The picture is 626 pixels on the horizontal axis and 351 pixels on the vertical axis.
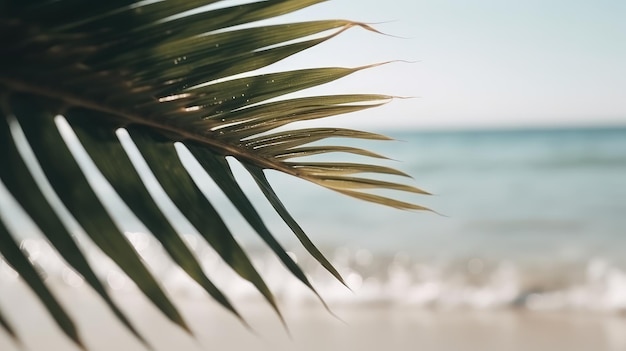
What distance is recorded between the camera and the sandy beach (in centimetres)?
442

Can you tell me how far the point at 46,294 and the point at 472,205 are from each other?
10.9 metres

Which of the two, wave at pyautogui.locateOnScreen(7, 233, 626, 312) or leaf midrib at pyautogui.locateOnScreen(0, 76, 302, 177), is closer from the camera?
leaf midrib at pyautogui.locateOnScreen(0, 76, 302, 177)

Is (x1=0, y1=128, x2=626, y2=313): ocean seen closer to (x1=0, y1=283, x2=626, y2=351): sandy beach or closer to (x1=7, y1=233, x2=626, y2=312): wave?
(x1=7, y1=233, x2=626, y2=312): wave

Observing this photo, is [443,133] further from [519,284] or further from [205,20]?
[205,20]

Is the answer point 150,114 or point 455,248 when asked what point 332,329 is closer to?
point 455,248

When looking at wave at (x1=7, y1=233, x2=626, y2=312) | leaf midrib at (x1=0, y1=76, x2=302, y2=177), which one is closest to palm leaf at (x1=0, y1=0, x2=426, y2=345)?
leaf midrib at (x1=0, y1=76, x2=302, y2=177)

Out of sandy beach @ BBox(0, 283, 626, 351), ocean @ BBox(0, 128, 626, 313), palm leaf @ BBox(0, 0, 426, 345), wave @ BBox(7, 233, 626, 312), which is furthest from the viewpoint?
ocean @ BBox(0, 128, 626, 313)

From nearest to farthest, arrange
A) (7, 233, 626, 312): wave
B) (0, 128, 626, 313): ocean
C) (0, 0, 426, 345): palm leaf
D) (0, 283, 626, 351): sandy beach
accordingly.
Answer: (0, 0, 426, 345): palm leaf < (0, 283, 626, 351): sandy beach < (7, 233, 626, 312): wave < (0, 128, 626, 313): ocean

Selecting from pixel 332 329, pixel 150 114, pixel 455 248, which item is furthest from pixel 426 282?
pixel 150 114

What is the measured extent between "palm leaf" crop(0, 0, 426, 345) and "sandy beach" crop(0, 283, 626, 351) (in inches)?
146

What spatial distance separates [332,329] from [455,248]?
316 centimetres

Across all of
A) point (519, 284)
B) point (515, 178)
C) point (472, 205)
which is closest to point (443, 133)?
point (515, 178)

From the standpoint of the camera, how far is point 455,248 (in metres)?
7.58

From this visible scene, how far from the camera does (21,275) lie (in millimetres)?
414
